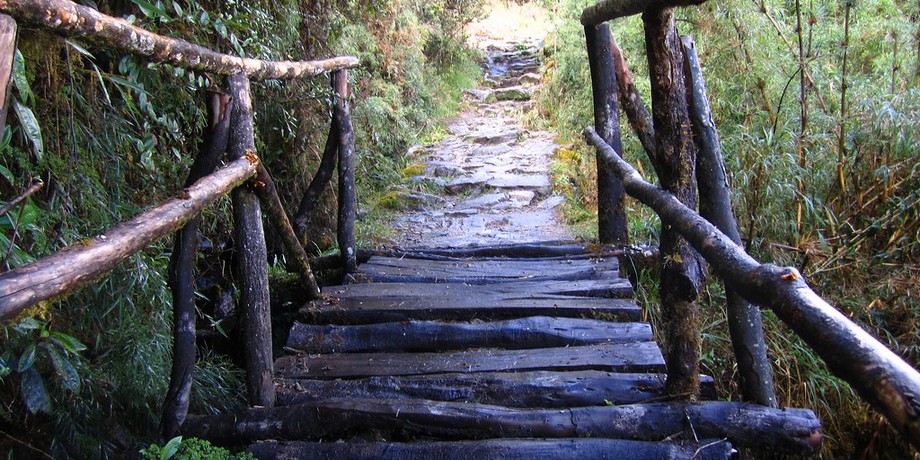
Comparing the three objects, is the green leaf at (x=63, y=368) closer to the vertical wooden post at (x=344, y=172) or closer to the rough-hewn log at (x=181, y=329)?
the rough-hewn log at (x=181, y=329)

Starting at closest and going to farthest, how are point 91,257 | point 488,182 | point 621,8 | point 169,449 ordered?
1. point 91,257
2. point 169,449
3. point 621,8
4. point 488,182

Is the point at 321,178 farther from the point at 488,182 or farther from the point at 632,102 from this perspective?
the point at 488,182

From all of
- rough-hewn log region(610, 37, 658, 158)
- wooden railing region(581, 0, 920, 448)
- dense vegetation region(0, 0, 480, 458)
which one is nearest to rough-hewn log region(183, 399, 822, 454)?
wooden railing region(581, 0, 920, 448)

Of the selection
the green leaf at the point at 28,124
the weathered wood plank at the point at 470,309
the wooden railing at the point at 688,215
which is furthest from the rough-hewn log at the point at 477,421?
the green leaf at the point at 28,124

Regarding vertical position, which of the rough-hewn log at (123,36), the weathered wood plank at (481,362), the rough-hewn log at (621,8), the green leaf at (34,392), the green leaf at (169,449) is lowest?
the weathered wood plank at (481,362)

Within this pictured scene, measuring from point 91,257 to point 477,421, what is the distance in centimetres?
141

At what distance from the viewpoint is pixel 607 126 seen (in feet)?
14.0

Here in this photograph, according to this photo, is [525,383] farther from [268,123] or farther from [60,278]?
[268,123]

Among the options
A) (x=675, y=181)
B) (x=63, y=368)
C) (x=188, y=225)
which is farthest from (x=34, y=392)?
(x=675, y=181)

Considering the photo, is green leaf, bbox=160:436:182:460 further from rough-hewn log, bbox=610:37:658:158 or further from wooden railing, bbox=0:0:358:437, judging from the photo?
rough-hewn log, bbox=610:37:658:158

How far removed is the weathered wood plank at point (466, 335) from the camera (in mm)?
2957

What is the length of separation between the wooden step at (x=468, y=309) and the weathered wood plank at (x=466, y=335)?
3.7 inches

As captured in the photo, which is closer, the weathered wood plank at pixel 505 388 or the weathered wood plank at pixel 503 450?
the weathered wood plank at pixel 503 450

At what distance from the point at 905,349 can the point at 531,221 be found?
3140 mm
